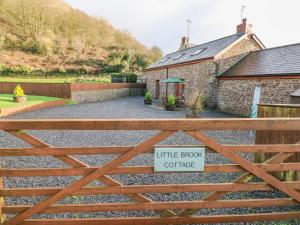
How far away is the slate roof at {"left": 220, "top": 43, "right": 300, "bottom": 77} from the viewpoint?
44.3ft

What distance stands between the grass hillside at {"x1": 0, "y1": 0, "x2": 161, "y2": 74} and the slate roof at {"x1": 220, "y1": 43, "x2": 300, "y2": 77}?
2673 cm

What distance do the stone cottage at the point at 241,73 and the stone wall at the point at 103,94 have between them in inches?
324

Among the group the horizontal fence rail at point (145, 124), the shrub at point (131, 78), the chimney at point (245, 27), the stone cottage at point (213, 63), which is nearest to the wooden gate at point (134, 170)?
the horizontal fence rail at point (145, 124)

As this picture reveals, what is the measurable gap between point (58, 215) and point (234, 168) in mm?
2772

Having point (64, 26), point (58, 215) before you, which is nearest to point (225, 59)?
point (58, 215)

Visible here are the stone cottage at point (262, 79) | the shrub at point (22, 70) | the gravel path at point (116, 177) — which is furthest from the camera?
the shrub at point (22, 70)

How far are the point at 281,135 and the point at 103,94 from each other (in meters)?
24.0

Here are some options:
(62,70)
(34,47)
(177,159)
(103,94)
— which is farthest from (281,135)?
(34,47)

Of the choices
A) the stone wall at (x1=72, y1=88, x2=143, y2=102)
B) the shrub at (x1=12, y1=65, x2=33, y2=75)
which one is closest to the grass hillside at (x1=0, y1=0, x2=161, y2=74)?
the shrub at (x1=12, y1=65, x2=33, y2=75)

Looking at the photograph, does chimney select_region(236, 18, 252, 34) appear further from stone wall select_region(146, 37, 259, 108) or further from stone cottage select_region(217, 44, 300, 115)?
stone cottage select_region(217, 44, 300, 115)

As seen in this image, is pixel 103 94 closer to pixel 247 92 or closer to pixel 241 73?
pixel 241 73

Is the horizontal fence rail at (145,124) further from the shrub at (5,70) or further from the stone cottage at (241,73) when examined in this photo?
the shrub at (5,70)

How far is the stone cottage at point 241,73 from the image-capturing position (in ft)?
44.7

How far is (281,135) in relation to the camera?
15.8 feet
